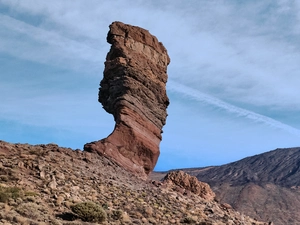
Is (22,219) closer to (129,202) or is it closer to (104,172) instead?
(129,202)

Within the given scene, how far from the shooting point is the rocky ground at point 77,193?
46.3 ft

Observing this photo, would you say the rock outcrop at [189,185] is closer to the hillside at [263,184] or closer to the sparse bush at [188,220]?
the sparse bush at [188,220]

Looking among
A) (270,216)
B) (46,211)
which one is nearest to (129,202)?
(46,211)

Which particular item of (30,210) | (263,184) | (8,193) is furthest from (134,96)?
(263,184)

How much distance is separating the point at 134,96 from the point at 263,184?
4051 inches

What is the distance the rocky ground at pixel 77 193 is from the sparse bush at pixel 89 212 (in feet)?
0.38

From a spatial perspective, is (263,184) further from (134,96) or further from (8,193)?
(8,193)

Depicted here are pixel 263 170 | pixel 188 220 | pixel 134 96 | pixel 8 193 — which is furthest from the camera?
pixel 263 170

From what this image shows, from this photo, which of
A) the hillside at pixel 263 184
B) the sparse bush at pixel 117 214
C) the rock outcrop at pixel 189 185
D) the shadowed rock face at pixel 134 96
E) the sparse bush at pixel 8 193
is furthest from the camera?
the hillside at pixel 263 184

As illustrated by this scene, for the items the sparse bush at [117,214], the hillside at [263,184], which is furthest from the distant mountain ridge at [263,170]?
the sparse bush at [117,214]

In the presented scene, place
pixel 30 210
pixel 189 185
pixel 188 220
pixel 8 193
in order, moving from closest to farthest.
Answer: pixel 30 210 < pixel 8 193 < pixel 188 220 < pixel 189 185

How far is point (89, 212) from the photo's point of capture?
14.8m

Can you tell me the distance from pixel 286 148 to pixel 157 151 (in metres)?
171

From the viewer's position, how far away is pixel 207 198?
27766 millimetres
